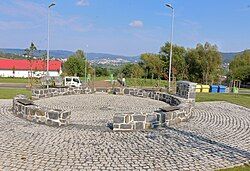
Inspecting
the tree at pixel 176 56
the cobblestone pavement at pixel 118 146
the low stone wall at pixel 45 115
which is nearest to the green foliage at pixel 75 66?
the tree at pixel 176 56

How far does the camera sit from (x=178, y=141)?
8227mm

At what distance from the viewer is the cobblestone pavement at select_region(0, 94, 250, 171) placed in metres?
6.19

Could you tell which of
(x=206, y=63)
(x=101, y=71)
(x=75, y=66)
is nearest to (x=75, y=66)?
(x=75, y=66)

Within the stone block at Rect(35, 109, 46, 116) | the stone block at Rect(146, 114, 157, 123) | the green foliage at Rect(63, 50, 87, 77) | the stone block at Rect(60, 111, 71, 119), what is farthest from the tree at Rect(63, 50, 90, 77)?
the stone block at Rect(146, 114, 157, 123)

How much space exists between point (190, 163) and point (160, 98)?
42.9ft

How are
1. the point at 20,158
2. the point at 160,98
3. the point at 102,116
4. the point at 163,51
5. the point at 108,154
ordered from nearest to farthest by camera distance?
the point at 20,158 → the point at 108,154 → the point at 102,116 → the point at 160,98 → the point at 163,51

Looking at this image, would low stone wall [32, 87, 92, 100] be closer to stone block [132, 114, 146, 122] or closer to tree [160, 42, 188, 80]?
stone block [132, 114, 146, 122]

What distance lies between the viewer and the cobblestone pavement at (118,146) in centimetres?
619

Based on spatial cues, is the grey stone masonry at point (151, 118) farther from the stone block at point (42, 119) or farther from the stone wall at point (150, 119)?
the stone block at point (42, 119)

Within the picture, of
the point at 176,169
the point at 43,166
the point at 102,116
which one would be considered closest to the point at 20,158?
the point at 43,166

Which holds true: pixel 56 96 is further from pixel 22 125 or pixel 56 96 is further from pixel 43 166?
pixel 43 166

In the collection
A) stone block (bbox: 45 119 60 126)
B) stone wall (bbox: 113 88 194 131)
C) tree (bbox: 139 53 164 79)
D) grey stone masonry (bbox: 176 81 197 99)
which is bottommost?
stone block (bbox: 45 119 60 126)

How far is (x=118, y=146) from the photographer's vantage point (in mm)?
7598

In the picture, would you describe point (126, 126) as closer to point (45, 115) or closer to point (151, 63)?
point (45, 115)
